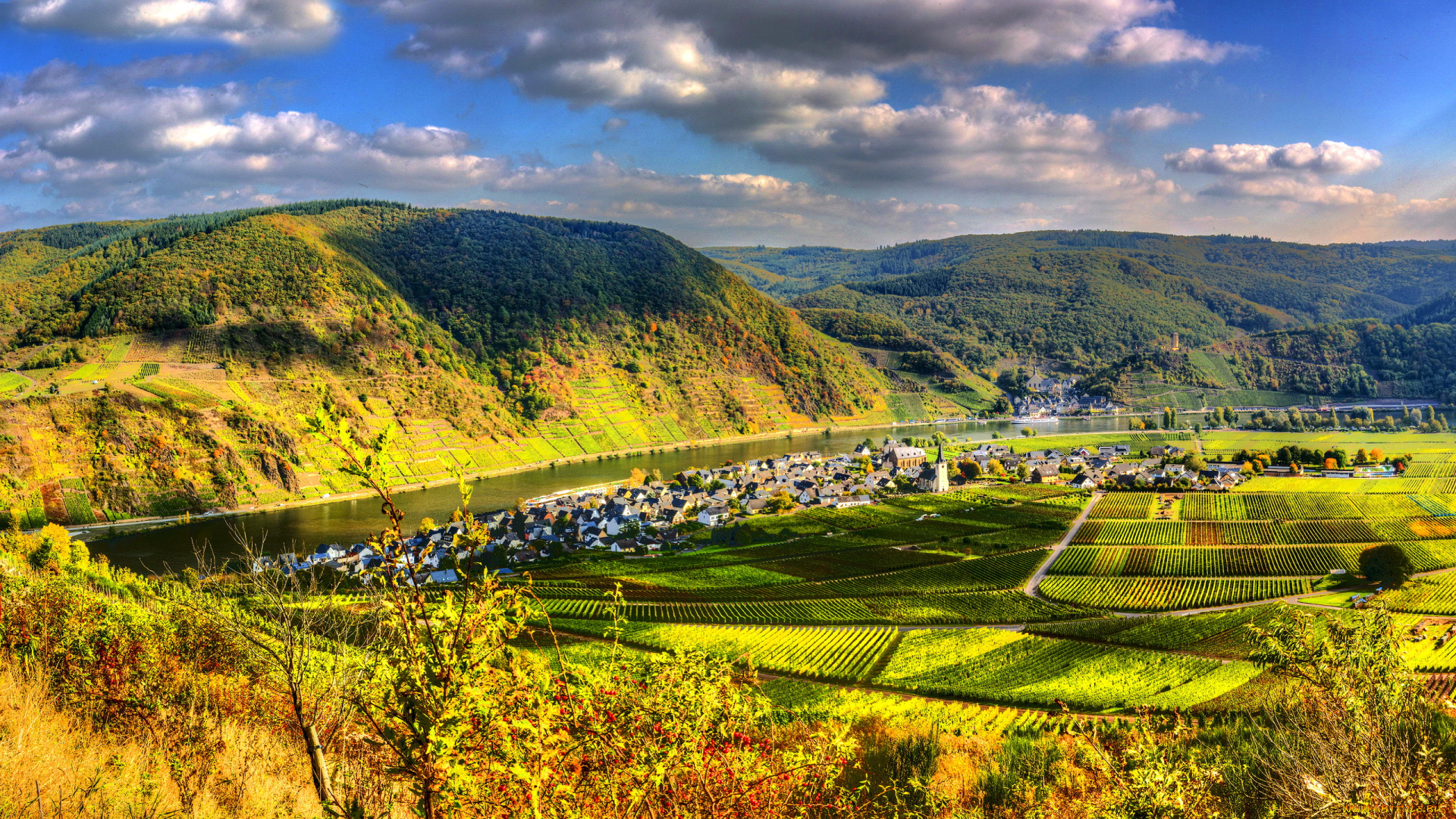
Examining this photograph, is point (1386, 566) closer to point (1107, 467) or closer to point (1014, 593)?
point (1014, 593)

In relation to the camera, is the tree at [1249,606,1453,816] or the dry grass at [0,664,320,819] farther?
the tree at [1249,606,1453,816]

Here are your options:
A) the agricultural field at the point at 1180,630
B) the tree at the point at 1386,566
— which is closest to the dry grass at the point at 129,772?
the agricultural field at the point at 1180,630

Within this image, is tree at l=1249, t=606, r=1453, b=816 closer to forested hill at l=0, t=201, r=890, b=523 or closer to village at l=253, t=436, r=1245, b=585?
village at l=253, t=436, r=1245, b=585

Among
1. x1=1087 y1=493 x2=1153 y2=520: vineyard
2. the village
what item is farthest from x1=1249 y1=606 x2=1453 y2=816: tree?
x1=1087 y1=493 x2=1153 y2=520: vineyard

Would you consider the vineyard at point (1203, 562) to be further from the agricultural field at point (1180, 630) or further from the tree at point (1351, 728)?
the tree at point (1351, 728)

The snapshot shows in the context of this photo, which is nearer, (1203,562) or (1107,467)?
(1203,562)

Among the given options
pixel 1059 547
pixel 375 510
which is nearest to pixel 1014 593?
pixel 1059 547

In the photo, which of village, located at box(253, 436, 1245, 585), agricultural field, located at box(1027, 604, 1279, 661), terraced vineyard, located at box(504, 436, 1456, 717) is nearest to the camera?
terraced vineyard, located at box(504, 436, 1456, 717)
